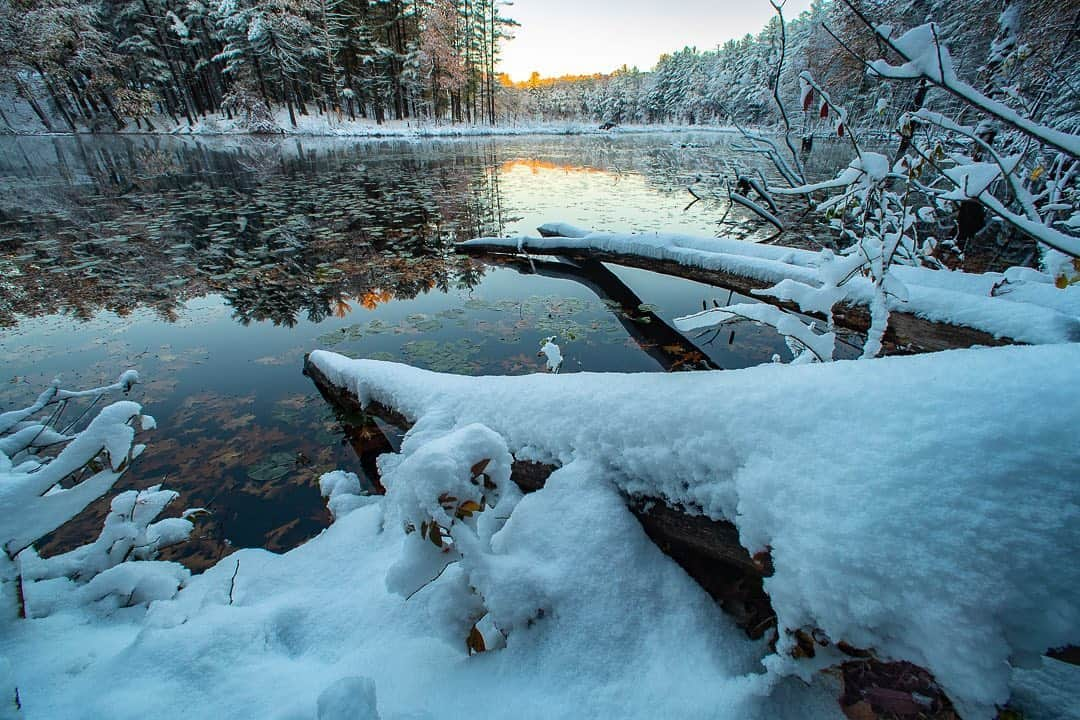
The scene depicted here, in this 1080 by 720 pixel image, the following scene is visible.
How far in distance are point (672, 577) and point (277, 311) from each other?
5068 millimetres

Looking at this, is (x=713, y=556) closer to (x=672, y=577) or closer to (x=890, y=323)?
(x=672, y=577)

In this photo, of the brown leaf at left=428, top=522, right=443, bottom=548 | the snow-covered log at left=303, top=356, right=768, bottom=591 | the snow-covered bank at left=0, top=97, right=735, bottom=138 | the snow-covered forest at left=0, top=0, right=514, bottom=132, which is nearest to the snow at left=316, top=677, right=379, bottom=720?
the brown leaf at left=428, top=522, right=443, bottom=548

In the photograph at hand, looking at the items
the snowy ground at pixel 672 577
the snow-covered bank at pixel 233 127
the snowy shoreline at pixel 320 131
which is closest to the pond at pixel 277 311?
the snowy ground at pixel 672 577

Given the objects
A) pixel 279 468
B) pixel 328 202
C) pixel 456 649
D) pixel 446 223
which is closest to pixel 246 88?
pixel 328 202

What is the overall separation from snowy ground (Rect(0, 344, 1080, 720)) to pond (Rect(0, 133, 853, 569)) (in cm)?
127

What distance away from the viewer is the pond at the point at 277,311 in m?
2.79

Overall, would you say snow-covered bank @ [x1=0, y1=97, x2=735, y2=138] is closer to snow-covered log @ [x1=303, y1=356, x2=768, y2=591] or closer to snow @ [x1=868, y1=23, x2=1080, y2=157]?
snow @ [x1=868, y1=23, x2=1080, y2=157]

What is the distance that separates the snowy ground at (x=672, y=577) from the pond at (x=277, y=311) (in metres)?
1.27

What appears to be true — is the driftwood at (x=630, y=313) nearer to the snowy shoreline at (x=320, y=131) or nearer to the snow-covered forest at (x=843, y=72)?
the snow-covered forest at (x=843, y=72)

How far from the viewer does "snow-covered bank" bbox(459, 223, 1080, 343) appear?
1925 mm

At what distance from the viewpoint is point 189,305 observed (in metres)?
4.90

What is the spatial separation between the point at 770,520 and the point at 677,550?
0.47m

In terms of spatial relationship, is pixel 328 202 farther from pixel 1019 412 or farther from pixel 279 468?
pixel 1019 412

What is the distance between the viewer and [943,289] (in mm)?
→ 2656
